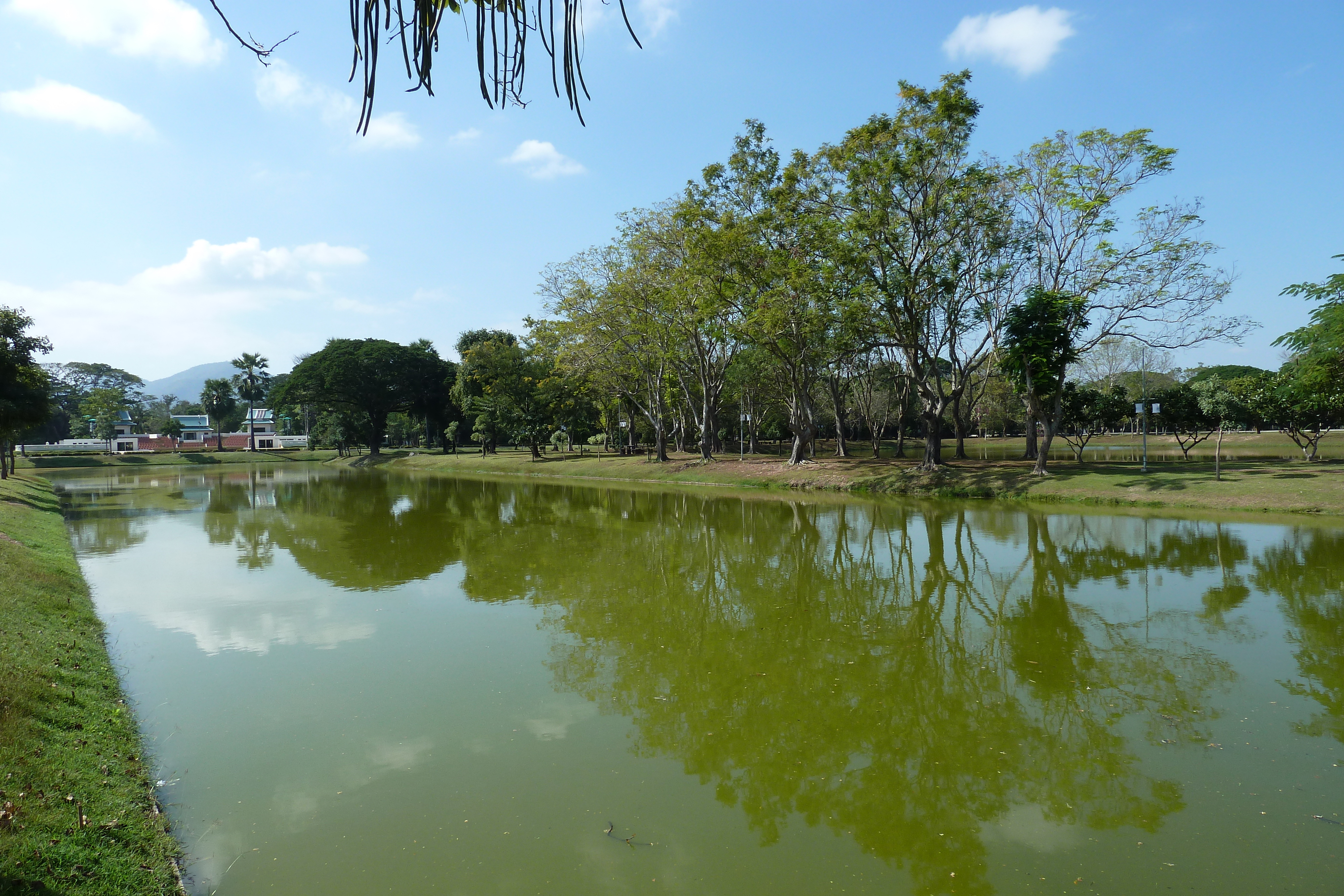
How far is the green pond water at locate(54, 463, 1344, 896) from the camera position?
4.47 meters

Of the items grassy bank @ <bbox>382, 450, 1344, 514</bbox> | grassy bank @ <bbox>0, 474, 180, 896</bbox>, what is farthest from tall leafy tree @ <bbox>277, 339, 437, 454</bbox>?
grassy bank @ <bbox>0, 474, 180, 896</bbox>

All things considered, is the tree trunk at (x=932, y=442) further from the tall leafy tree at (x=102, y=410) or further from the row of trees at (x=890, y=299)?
the tall leafy tree at (x=102, y=410)

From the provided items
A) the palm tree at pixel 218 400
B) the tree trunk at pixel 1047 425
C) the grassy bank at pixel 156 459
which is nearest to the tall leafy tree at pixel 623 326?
the tree trunk at pixel 1047 425

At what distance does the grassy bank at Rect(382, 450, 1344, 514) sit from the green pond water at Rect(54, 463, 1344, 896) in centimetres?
702

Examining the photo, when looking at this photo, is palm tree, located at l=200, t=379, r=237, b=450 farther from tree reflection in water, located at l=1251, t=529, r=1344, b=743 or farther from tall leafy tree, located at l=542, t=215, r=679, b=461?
tree reflection in water, located at l=1251, t=529, r=1344, b=743

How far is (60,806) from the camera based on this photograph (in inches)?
172

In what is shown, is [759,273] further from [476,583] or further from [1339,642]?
[1339,642]

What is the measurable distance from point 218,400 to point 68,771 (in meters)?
92.0

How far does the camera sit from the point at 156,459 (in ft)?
224

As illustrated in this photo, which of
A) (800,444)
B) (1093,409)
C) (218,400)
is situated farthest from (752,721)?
(218,400)

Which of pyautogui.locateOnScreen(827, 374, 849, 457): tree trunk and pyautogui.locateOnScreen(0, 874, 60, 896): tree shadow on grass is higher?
pyautogui.locateOnScreen(827, 374, 849, 457): tree trunk

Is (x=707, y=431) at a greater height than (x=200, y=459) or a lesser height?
greater

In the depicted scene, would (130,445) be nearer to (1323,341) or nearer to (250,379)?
(250,379)

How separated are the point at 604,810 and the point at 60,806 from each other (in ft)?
11.2
